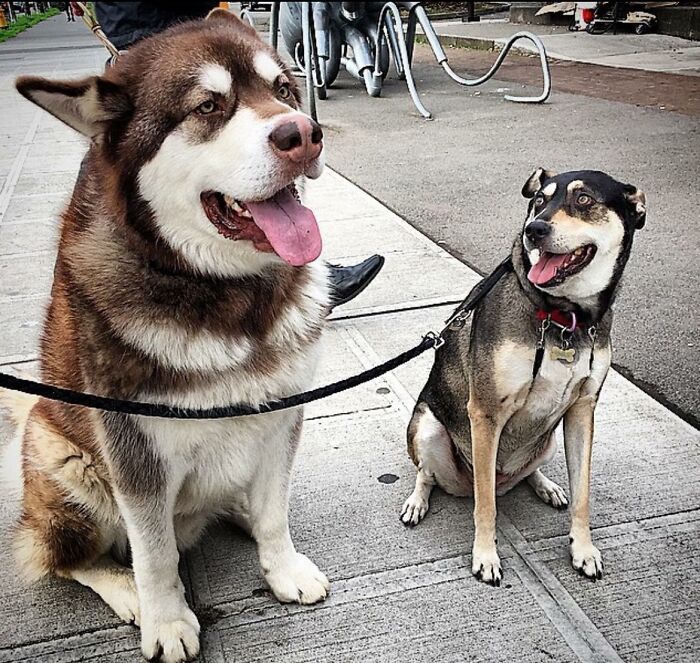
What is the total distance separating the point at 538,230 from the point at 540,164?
583cm

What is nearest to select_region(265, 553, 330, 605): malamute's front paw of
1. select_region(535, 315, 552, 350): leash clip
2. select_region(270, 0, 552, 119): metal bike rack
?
select_region(535, 315, 552, 350): leash clip

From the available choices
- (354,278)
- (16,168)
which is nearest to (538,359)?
(354,278)

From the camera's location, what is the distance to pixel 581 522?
259 cm

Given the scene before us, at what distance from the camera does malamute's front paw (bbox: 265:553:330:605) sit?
8.18 feet

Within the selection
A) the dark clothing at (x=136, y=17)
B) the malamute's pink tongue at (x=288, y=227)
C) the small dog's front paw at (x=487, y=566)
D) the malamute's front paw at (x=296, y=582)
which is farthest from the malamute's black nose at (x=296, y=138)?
the dark clothing at (x=136, y=17)

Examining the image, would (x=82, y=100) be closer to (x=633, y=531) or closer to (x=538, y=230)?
(x=538, y=230)

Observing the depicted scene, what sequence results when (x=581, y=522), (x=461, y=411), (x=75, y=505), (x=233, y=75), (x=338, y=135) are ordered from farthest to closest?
(x=338, y=135)
(x=461, y=411)
(x=581, y=522)
(x=75, y=505)
(x=233, y=75)

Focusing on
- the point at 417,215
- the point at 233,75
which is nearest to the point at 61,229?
→ the point at 233,75

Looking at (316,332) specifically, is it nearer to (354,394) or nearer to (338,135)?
(354,394)

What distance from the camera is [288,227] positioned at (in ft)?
6.65

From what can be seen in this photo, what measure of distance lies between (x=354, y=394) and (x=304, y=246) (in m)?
1.82

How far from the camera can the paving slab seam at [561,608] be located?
224cm

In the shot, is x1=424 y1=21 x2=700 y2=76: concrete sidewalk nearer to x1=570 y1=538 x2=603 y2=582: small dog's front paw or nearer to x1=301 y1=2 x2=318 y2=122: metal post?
x1=301 y1=2 x2=318 y2=122: metal post

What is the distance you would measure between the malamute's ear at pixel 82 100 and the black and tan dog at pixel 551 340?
1292mm
